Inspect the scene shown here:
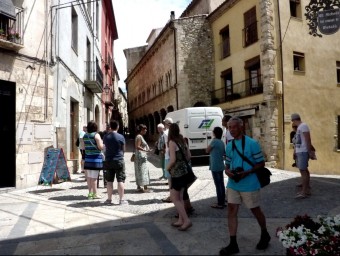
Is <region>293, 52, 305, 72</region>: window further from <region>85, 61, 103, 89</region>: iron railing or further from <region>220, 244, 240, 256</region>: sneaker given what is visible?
<region>220, 244, 240, 256</region>: sneaker

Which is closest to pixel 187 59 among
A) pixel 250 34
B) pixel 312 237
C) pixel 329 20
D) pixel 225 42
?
pixel 225 42

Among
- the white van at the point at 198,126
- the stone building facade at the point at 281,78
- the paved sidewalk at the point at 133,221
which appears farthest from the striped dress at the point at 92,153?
the stone building facade at the point at 281,78

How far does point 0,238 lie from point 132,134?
113 ft

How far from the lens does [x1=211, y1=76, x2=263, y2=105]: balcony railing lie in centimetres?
1641

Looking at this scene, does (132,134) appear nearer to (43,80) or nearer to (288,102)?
(288,102)

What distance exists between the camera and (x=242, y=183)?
3719 mm

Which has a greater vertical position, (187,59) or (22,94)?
(187,59)

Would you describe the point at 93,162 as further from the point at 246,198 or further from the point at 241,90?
the point at 241,90

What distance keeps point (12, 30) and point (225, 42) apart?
1385 centimetres

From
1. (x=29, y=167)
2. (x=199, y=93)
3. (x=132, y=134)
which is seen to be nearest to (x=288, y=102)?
(x=199, y=93)

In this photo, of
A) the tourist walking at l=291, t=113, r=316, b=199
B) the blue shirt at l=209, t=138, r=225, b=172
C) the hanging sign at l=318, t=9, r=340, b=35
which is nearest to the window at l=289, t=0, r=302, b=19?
the tourist walking at l=291, t=113, r=316, b=199

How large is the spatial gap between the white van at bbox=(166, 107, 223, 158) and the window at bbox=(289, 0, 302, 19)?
25.6 feet

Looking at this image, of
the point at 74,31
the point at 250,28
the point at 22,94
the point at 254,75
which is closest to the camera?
the point at 22,94

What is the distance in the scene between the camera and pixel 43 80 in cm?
933
